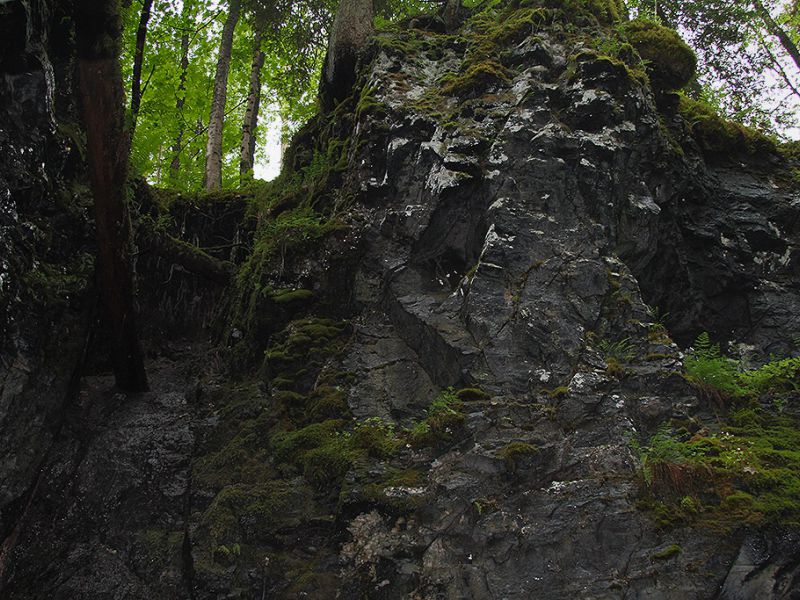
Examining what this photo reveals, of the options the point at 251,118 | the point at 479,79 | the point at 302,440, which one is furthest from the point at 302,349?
the point at 251,118

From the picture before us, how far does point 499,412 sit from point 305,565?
92.8 inches

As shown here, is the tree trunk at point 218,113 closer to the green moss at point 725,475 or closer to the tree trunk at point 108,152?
the tree trunk at point 108,152

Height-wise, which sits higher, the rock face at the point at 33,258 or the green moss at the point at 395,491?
the rock face at the point at 33,258

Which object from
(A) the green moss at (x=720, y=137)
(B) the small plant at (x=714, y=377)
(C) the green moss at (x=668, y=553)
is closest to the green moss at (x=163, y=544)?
(C) the green moss at (x=668, y=553)

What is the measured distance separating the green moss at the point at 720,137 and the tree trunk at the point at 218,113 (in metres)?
8.98

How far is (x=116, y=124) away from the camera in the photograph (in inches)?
232

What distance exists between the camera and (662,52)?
10250mm

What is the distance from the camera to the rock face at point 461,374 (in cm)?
521

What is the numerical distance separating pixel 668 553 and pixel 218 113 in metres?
12.0

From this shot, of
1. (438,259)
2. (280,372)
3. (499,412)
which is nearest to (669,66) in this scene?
(438,259)

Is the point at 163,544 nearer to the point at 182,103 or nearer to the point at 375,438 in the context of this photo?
the point at 375,438

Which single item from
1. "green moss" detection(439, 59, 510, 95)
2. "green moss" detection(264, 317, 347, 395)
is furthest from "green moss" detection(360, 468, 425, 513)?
"green moss" detection(439, 59, 510, 95)

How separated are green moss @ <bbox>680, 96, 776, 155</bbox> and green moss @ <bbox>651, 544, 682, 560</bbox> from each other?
26.4ft

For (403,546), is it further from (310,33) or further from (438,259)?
(310,33)
